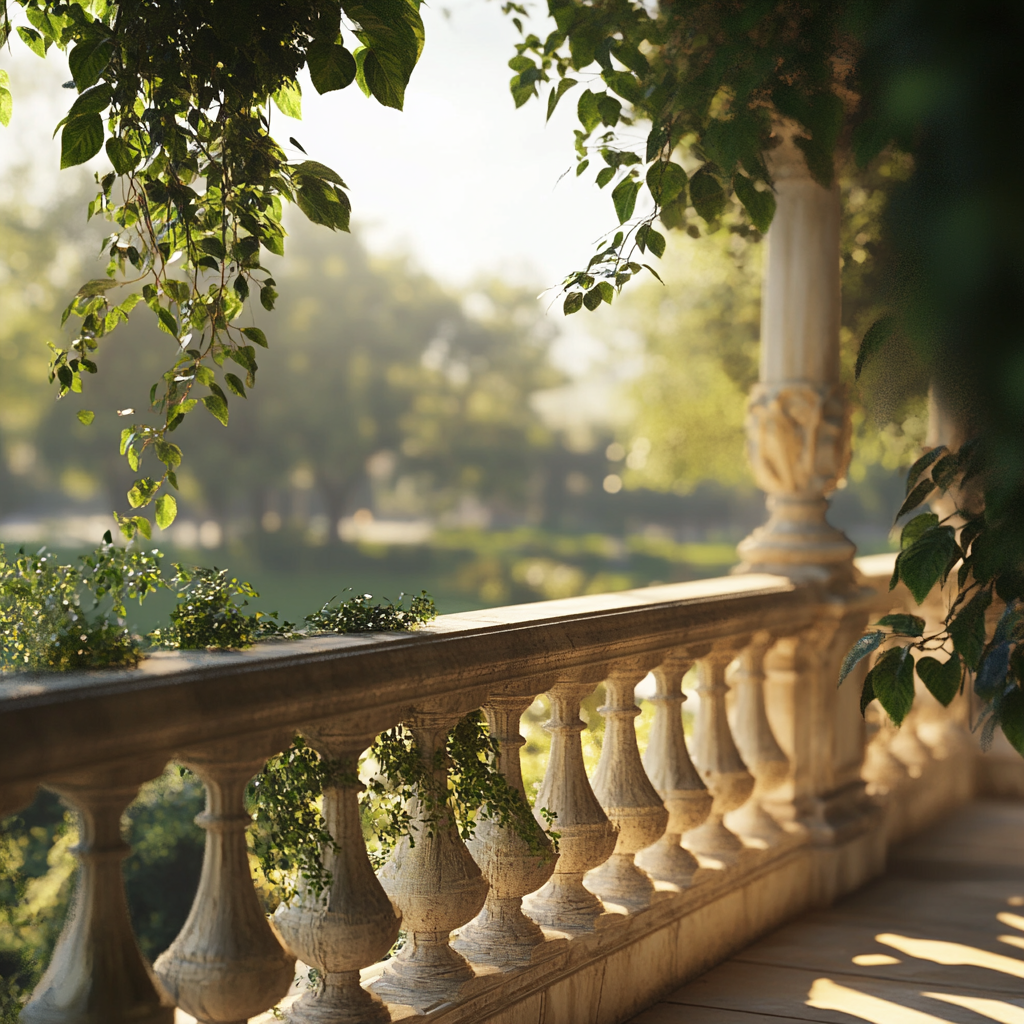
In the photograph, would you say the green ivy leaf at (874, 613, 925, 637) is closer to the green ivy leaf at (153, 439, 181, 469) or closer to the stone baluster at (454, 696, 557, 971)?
the stone baluster at (454, 696, 557, 971)

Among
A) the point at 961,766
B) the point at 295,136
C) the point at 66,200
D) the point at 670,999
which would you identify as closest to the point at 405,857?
the point at 670,999

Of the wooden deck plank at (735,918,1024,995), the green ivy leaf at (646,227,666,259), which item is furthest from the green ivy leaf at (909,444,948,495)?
the wooden deck plank at (735,918,1024,995)

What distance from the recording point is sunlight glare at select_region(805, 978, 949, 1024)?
9.20 feet

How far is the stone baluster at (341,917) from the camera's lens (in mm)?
2000

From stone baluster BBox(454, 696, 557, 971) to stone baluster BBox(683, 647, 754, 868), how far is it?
980mm

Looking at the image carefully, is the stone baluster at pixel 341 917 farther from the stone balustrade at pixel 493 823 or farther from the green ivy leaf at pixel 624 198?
the green ivy leaf at pixel 624 198

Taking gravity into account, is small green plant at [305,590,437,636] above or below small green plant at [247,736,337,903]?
above

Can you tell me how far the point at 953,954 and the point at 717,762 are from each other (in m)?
0.84

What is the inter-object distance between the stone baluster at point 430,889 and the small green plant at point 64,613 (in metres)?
0.62

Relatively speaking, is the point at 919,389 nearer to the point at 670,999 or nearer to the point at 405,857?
the point at 405,857

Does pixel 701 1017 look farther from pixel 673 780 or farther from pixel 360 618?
pixel 360 618

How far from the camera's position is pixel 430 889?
2.23 metres

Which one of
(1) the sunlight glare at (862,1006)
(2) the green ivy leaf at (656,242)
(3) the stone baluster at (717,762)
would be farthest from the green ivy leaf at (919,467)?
(1) the sunlight glare at (862,1006)

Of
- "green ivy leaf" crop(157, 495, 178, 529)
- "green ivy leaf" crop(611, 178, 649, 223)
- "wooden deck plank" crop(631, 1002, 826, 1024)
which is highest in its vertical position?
"green ivy leaf" crop(611, 178, 649, 223)
